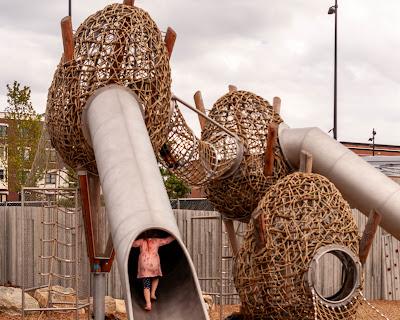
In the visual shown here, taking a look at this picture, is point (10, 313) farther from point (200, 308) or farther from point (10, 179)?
point (10, 179)

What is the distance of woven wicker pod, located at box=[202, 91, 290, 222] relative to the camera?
31.9 feet

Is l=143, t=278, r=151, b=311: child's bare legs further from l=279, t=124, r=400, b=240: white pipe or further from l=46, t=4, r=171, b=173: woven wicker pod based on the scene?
l=279, t=124, r=400, b=240: white pipe

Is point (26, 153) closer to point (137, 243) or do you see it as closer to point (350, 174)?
point (350, 174)

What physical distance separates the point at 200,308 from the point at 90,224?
2767 millimetres

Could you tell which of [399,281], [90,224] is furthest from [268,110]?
[399,281]

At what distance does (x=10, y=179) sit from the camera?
26562mm

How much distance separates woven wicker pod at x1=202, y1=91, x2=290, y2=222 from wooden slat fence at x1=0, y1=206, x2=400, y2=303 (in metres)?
3.52

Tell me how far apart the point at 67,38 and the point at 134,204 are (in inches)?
100.0

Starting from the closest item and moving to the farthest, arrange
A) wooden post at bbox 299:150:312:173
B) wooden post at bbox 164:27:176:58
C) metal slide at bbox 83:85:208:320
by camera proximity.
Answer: metal slide at bbox 83:85:208:320 < wooden post at bbox 299:150:312:173 < wooden post at bbox 164:27:176:58

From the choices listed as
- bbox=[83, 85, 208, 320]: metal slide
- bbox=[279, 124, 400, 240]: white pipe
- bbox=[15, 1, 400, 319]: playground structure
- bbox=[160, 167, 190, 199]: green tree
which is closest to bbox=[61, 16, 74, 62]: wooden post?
bbox=[15, 1, 400, 319]: playground structure

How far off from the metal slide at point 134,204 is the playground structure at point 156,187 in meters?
0.01

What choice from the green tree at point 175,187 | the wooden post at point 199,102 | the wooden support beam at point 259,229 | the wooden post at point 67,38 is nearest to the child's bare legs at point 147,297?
the wooden support beam at point 259,229

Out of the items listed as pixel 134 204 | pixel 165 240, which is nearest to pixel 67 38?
pixel 134 204

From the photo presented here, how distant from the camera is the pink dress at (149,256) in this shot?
20.6 ft
